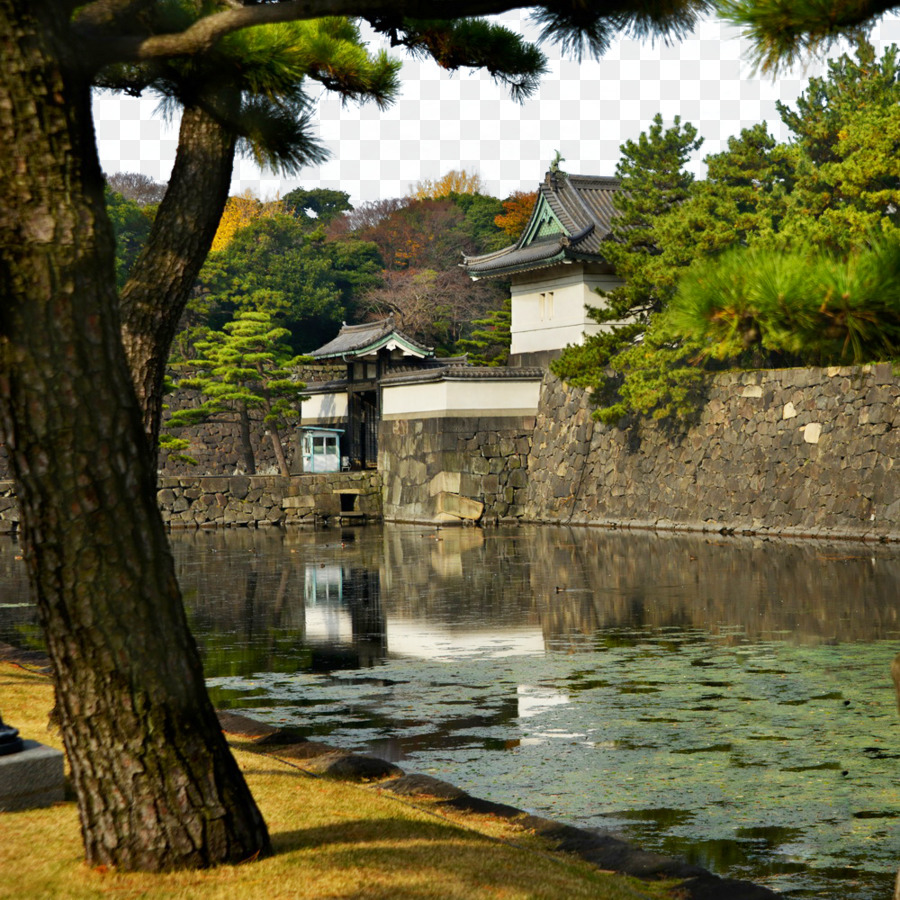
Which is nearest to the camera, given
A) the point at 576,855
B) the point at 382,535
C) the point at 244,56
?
the point at 576,855

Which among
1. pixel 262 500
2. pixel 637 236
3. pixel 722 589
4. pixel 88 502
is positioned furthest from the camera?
pixel 262 500

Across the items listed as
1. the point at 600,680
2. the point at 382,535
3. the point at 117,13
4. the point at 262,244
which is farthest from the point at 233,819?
the point at 262,244

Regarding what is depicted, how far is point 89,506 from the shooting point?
127 inches

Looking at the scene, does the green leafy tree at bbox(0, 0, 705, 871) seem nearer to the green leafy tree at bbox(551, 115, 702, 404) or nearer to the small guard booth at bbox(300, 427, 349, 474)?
the green leafy tree at bbox(551, 115, 702, 404)

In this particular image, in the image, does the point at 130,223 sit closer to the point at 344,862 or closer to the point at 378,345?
the point at 378,345

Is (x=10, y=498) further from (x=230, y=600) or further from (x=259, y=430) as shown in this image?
(x=230, y=600)

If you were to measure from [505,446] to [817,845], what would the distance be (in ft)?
74.5

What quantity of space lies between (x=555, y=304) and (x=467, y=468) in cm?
436

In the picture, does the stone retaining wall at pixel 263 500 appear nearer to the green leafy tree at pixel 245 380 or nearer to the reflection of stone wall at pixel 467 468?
the reflection of stone wall at pixel 467 468

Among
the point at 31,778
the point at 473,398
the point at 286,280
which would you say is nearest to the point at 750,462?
the point at 473,398

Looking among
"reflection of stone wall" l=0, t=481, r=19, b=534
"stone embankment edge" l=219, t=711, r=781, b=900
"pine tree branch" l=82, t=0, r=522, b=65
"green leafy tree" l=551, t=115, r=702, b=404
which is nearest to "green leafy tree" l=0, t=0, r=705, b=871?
"pine tree branch" l=82, t=0, r=522, b=65

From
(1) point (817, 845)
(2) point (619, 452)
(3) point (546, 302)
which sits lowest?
(1) point (817, 845)

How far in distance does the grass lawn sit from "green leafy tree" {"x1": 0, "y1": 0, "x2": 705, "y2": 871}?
128mm

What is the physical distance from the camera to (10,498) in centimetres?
2717
